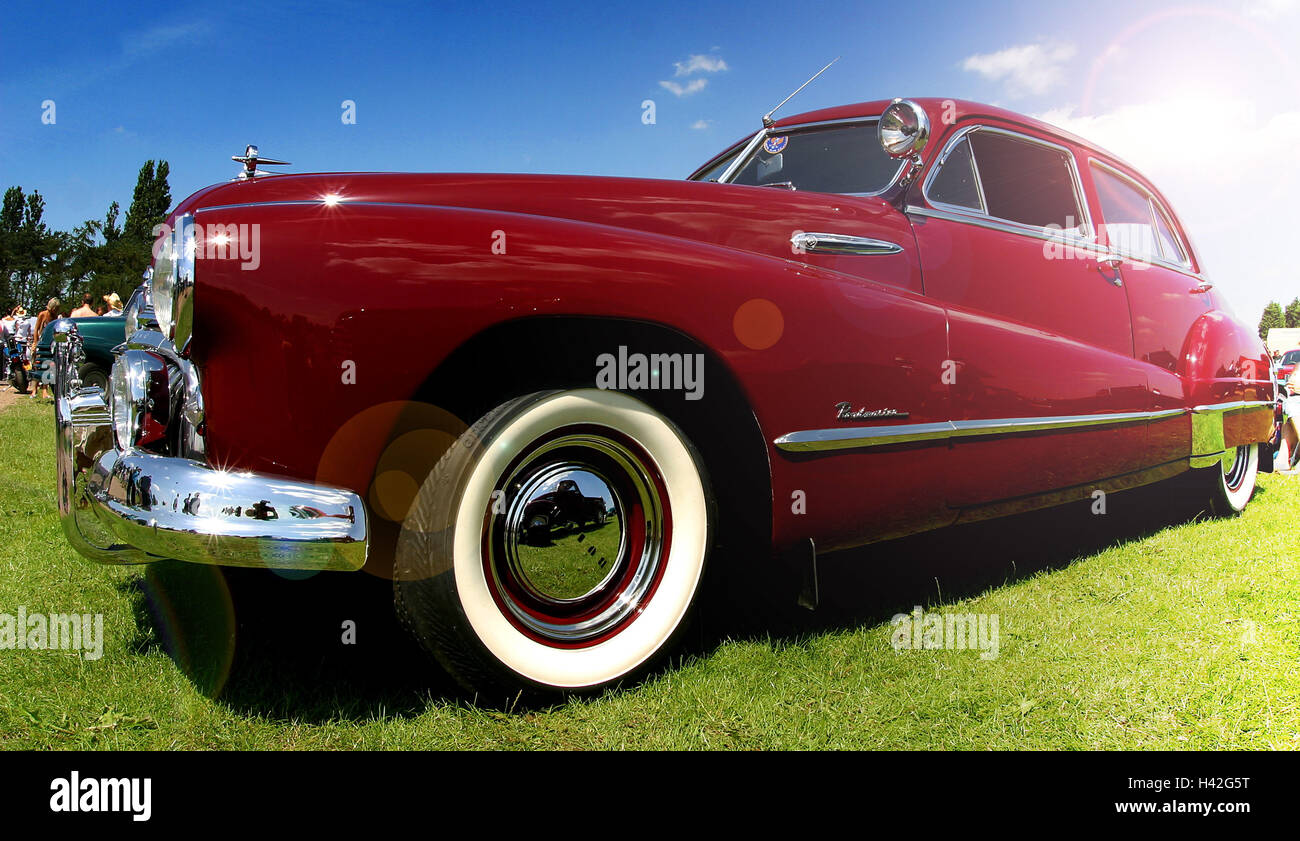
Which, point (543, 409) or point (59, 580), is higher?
point (543, 409)

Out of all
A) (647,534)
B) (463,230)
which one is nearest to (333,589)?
(647,534)

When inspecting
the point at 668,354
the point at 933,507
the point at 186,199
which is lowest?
the point at 933,507

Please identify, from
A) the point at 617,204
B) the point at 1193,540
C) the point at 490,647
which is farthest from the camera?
the point at 1193,540

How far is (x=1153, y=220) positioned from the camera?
4016 millimetres

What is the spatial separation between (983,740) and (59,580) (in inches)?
114

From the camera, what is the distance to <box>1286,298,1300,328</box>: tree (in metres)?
95.1

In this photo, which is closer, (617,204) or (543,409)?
(543,409)

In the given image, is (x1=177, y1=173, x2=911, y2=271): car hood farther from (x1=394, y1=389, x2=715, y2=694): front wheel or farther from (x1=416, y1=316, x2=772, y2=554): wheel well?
(x1=394, y1=389, x2=715, y2=694): front wheel

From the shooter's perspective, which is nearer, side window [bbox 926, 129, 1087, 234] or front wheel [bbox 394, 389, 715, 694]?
front wheel [bbox 394, 389, 715, 694]

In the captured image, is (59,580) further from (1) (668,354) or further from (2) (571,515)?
(1) (668,354)

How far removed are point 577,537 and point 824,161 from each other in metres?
1.92

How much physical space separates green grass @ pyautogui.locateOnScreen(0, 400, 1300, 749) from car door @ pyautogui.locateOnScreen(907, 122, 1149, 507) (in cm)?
46

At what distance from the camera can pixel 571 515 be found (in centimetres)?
175

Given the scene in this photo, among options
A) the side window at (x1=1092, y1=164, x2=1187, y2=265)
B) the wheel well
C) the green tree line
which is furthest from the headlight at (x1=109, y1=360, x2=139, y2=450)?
the green tree line
